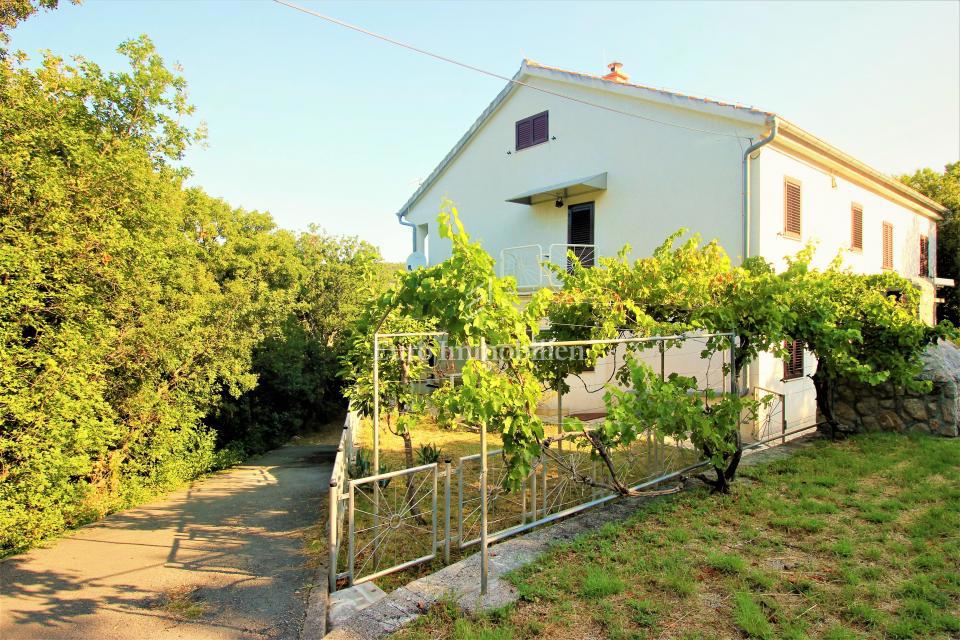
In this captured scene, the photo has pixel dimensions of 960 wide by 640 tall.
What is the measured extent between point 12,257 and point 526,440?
5899mm

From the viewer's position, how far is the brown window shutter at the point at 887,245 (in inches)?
547

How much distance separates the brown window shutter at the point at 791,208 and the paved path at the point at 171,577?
9981mm

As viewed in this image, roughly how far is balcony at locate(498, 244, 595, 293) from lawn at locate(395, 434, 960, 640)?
703 centimetres

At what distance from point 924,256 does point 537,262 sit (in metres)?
13.8

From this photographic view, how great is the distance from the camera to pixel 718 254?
5875 millimetres

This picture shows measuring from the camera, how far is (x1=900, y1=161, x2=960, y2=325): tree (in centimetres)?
1736

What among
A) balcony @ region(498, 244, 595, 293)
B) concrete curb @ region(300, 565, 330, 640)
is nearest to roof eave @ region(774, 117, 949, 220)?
balcony @ region(498, 244, 595, 293)

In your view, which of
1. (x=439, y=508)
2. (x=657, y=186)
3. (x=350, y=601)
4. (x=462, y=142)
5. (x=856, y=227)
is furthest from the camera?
(x=462, y=142)

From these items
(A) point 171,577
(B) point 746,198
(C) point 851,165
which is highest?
(C) point 851,165

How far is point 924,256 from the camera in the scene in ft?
53.1

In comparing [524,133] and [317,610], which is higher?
[524,133]

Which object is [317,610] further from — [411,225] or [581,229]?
[411,225]

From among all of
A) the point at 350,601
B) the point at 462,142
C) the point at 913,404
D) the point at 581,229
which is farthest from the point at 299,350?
the point at 913,404

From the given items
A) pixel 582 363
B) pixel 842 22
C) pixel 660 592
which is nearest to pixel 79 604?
pixel 660 592
